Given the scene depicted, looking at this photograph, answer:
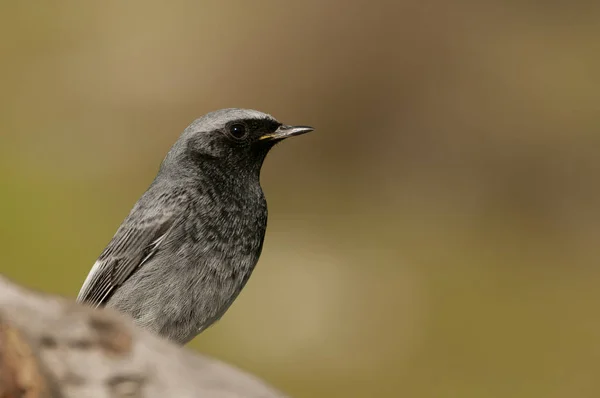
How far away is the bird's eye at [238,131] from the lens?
8.98m

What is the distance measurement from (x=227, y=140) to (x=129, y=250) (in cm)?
142

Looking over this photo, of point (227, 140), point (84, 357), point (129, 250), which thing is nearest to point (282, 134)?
point (227, 140)

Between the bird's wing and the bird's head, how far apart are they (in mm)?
598

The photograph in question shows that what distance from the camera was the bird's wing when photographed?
846cm

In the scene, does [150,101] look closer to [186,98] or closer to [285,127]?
[186,98]

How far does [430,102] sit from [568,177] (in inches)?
170

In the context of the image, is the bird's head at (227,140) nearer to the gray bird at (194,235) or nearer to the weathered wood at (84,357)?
the gray bird at (194,235)

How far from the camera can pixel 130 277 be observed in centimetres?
855

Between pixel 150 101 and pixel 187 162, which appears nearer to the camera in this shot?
pixel 187 162

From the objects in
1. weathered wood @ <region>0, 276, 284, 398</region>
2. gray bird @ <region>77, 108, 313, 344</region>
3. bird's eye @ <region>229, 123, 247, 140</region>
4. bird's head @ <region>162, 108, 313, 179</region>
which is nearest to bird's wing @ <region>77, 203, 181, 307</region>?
gray bird @ <region>77, 108, 313, 344</region>

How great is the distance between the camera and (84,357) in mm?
5328

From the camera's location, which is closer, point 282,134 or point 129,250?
point 129,250

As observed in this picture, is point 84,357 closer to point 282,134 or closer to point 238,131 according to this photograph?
point 238,131

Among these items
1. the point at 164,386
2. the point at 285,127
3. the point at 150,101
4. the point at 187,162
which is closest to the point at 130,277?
the point at 187,162
